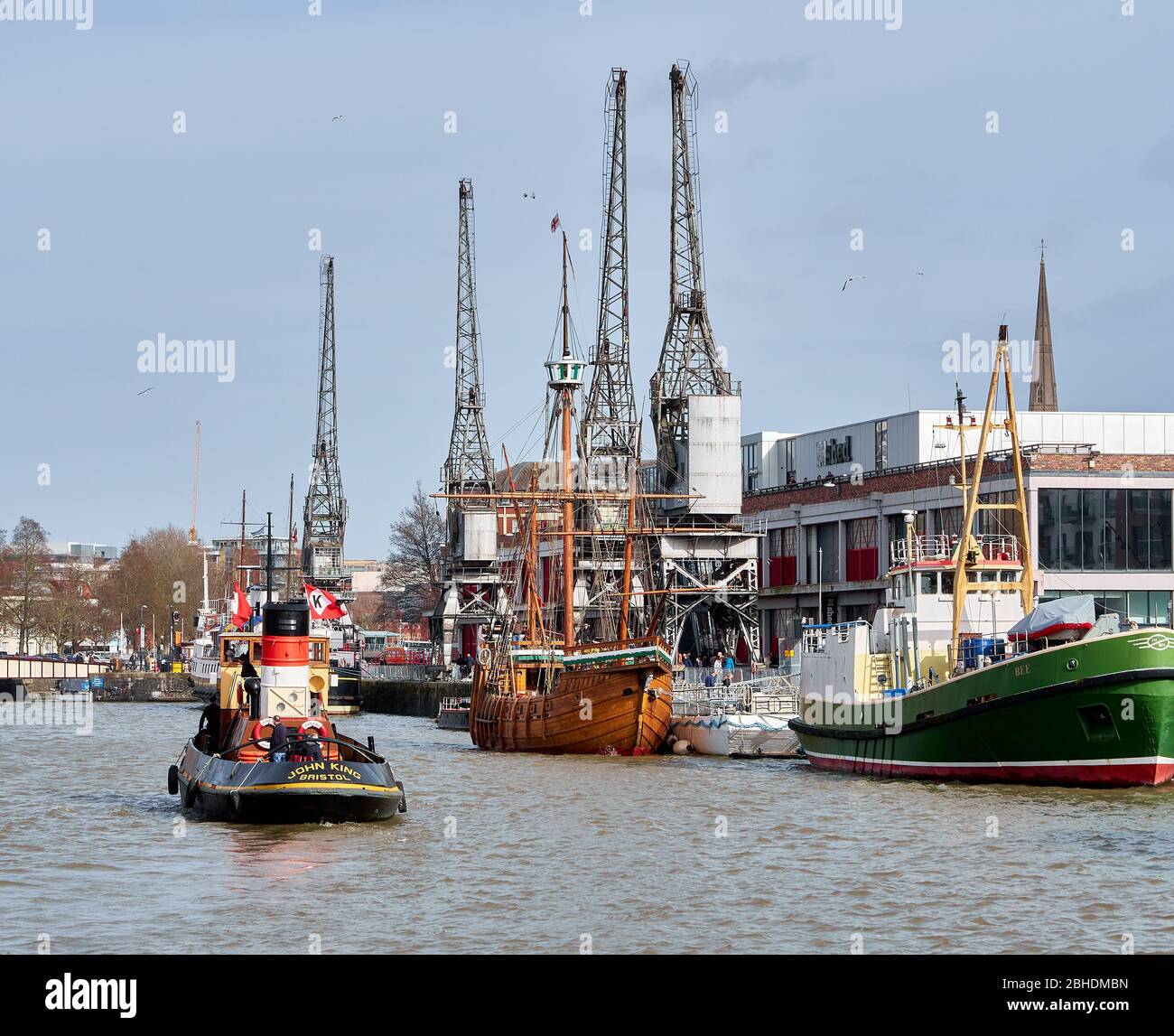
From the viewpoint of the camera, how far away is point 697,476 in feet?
295

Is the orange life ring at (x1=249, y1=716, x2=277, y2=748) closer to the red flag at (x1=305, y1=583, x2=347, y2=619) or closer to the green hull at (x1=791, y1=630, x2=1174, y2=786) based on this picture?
the green hull at (x1=791, y1=630, x2=1174, y2=786)

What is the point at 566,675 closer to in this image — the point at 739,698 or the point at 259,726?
the point at 739,698

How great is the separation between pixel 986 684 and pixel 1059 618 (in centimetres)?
221

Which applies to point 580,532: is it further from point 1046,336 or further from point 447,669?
point 1046,336

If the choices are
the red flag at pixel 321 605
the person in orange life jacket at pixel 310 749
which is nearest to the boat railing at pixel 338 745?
the person in orange life jacket at pixel 310 749

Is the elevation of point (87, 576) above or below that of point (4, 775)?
above

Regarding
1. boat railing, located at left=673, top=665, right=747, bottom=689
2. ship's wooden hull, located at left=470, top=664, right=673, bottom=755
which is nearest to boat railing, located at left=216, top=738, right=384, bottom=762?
ship's wooden hull, located at left=470, top=664, right=673, bottom=755

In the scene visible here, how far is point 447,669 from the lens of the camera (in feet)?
374

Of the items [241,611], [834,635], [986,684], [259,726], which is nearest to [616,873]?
[259,726]

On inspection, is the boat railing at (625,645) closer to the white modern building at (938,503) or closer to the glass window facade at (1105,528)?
the white modern building at (938,503)

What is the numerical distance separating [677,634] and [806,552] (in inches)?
456

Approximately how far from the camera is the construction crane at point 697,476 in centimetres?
9000
